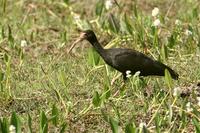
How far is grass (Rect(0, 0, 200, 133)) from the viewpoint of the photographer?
614 centimetres

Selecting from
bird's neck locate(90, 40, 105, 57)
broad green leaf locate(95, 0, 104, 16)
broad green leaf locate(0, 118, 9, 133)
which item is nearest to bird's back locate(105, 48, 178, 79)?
bird's neck locate(90, 40, 105, 57)

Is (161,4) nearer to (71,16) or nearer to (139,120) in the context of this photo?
(71,16)

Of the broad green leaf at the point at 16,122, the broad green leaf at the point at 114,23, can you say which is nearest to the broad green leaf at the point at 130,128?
the broad green leaf at the point at 16,122

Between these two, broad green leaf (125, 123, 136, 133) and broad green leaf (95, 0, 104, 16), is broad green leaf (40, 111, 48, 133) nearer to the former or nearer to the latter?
broad green leaf (125, 123, 136, 133)

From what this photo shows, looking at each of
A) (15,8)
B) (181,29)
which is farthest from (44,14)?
(181,29)

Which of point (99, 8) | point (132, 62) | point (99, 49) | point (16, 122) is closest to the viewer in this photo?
point (16, 122)

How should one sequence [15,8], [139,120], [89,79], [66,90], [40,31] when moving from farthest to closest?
[15,8] < [40,31] < [89,79] < [66,90] < [139,120]

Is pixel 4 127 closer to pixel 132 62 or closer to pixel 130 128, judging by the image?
pixel 130 128

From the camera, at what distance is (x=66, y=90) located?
22.9 ft

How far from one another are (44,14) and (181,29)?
2268mm

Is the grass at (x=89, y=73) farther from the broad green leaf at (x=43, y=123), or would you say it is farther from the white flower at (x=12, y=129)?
the white flower at (x=12, y=129)

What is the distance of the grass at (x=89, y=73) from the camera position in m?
6.14

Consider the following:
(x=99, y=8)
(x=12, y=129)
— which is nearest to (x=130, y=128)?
(x=12, y=129)

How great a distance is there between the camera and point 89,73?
7.47m
